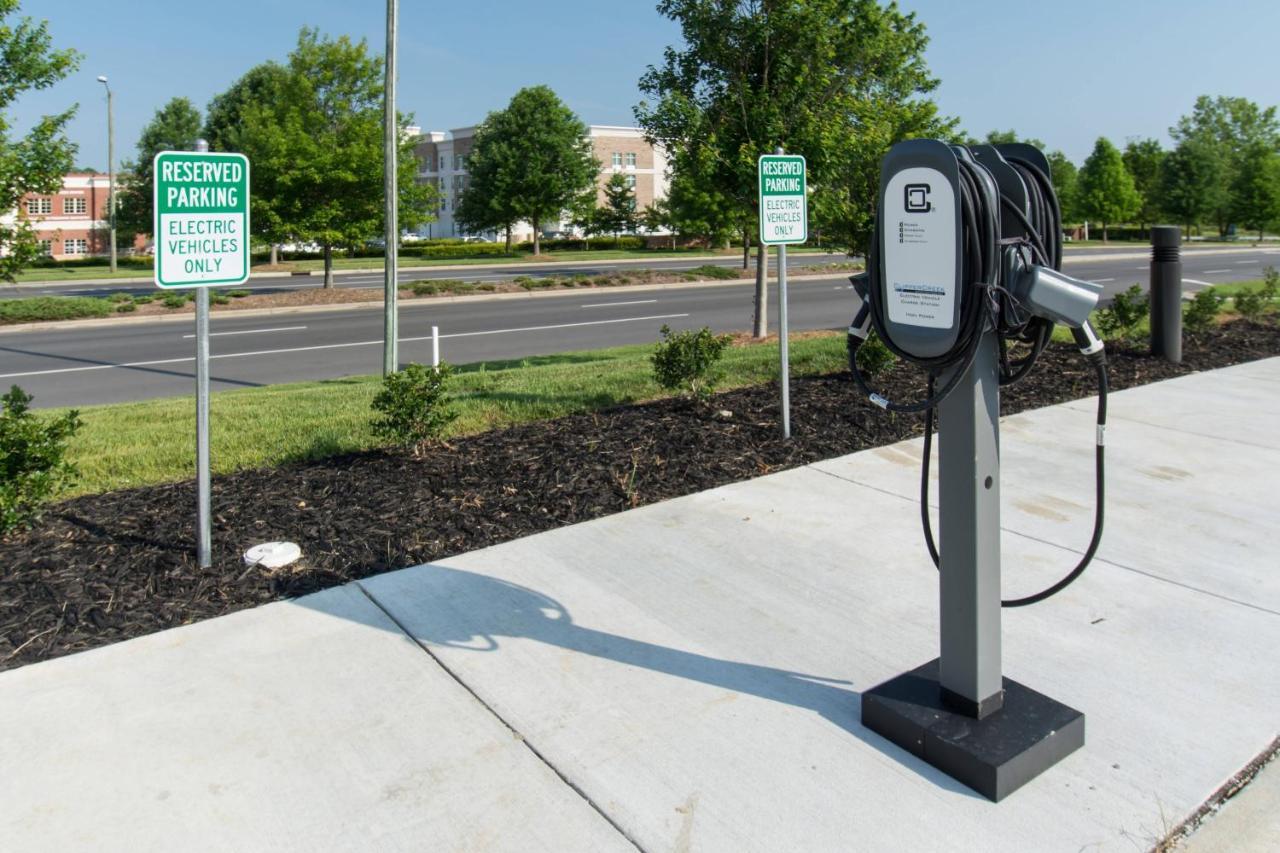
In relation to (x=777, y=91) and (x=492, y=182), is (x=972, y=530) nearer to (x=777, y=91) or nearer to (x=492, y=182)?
(x=777, y=91)

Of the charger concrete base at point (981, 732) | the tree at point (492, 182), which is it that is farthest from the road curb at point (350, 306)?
the tree at point (492, 182)

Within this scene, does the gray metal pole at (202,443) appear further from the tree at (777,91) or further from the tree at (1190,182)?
the tree at (1190,182)

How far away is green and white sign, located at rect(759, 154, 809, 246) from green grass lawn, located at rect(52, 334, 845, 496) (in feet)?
6.34

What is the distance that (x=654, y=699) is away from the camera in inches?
133

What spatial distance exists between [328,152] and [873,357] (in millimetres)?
18803

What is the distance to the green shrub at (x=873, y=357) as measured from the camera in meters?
7.79

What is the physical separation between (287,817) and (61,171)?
5.37m

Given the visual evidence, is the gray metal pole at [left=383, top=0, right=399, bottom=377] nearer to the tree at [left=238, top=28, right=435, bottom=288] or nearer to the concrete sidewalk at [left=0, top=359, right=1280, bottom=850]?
the concrete sidewalk at [left=0, top=359, right=1280, bottom=850]

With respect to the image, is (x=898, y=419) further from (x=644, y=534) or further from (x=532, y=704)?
(x=532, y=704)

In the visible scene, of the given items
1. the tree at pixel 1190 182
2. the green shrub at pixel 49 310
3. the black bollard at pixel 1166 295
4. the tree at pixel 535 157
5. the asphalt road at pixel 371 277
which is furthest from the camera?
the tree at pixel 1190 182

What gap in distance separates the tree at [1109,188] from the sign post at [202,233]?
61693 mm

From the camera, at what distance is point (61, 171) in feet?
20.9

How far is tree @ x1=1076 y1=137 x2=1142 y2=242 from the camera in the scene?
2256 inches

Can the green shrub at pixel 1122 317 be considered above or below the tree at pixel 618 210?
below
